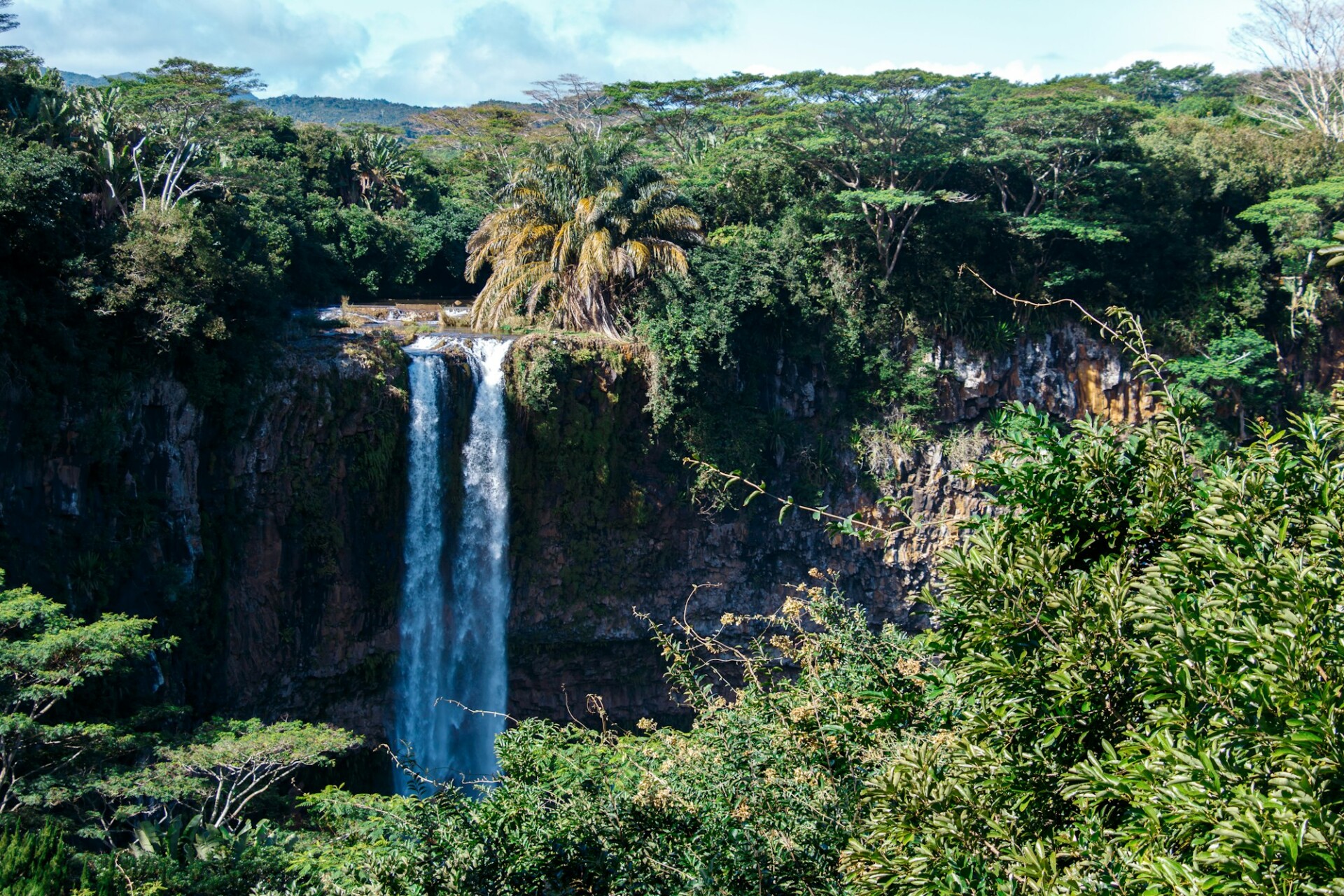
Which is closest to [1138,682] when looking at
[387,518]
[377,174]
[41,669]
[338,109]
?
[41,669]

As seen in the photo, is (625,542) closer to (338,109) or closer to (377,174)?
(377,174)

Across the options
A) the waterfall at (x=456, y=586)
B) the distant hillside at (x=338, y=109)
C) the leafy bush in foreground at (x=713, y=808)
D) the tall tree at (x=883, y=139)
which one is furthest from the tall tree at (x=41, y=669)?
the distant hillside at (x=338, y=109)

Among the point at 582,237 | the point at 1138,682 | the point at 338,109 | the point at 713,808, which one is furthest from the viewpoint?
the point at 338,109

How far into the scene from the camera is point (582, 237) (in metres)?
21.4

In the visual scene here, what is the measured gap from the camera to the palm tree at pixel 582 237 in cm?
2125

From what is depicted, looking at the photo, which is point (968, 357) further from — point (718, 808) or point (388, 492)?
point (718, 808)

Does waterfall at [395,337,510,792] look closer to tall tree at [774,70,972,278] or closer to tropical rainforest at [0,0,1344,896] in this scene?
tropical rainforest at [0,0,1344,896]

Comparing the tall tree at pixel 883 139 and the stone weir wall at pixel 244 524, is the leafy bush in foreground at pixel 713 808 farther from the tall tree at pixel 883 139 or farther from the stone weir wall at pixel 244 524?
the tall tree at pixel 883 139

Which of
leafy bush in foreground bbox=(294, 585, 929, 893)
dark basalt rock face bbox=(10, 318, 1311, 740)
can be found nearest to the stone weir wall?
dark basalt rock face bbox=(10, 318, 1311, 740)

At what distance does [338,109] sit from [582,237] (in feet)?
247

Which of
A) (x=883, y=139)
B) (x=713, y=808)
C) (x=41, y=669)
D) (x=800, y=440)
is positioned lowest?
(x=41, y=669)

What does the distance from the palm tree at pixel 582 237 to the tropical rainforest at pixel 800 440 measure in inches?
3.6

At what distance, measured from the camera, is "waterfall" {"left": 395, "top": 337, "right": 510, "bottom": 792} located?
63.1 feet

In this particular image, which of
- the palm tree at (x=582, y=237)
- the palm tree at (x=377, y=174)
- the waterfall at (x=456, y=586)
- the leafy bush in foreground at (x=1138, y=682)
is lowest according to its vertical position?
the waterfall at (x=456, y=586)
